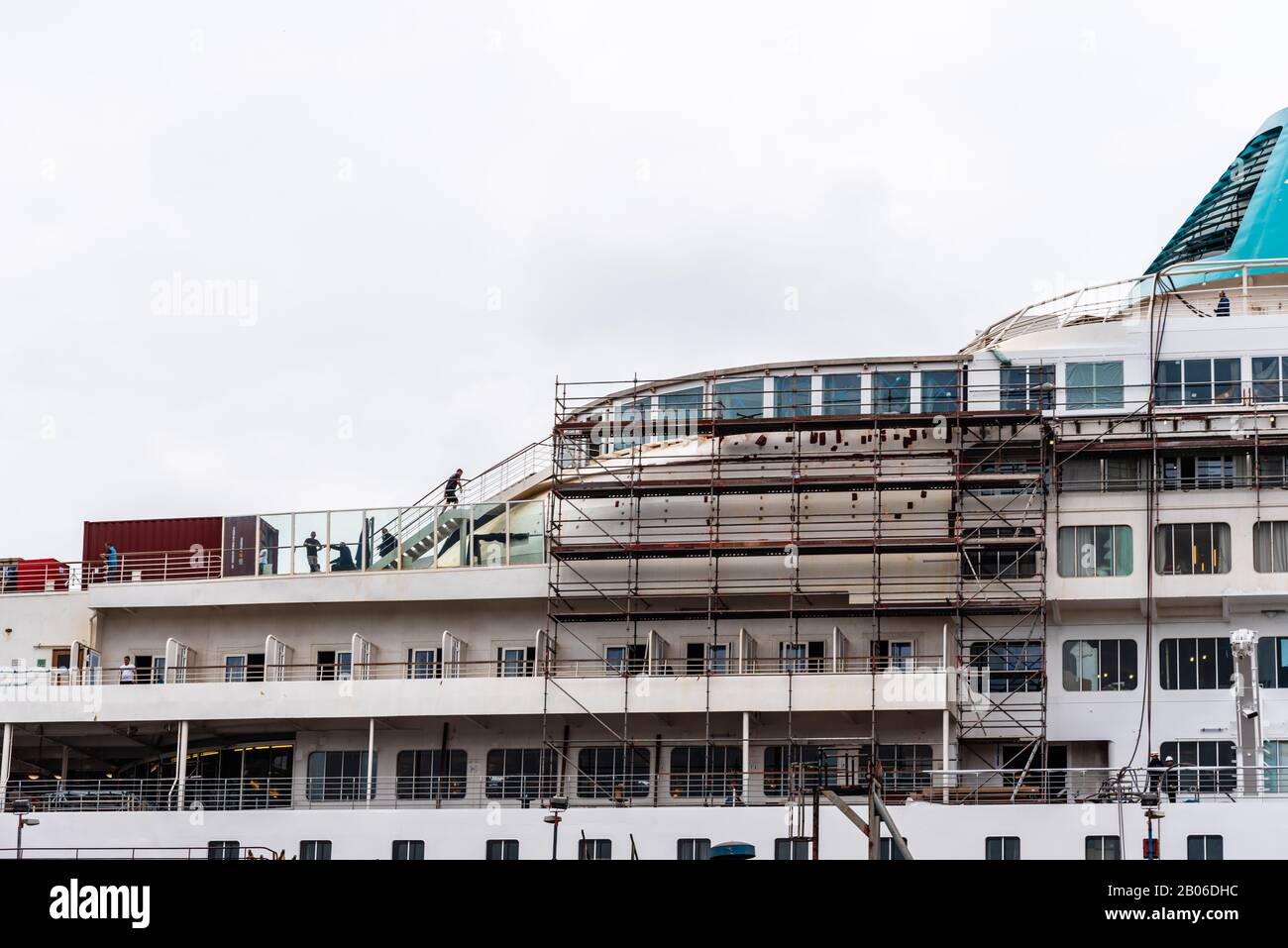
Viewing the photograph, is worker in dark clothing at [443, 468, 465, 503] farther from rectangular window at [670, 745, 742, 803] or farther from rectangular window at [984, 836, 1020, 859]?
rectangular window at [984, 836, 1020, 859]

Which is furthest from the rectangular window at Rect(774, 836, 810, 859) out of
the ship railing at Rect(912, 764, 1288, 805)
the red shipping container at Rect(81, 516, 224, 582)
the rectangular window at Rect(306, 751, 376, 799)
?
the red shipping container at Rect(81, 516, 224, 582)

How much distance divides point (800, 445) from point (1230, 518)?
11124 mm

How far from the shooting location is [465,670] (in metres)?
50.4

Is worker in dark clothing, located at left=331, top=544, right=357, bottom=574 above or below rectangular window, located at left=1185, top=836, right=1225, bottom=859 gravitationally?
above

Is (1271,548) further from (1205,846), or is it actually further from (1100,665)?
(1205,846)

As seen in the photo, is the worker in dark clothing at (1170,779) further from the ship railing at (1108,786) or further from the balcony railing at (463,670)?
the balcony railing at (463,670)

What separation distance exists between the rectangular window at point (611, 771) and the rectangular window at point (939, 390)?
11822 millimetres

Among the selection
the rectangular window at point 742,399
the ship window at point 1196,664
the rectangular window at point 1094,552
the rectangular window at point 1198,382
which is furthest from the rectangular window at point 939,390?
the ship window at point 1196,664

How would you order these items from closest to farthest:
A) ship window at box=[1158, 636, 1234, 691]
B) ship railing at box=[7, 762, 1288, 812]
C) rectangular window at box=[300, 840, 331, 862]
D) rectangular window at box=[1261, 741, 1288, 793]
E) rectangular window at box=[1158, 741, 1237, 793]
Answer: ship railing at box=[7, 762, 1288, 812]
rectangular window at box=[1261, 741, 1288, 793]
rectangular window at box=[1158, 741, 1237, 793]
rectangular window at box=[300, 840, 331, 862]
ship window at box=[1158, 636, 1234, 691]

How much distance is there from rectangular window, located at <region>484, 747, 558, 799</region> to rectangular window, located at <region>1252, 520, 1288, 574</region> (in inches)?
740

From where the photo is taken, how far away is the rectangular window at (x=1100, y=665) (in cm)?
4669

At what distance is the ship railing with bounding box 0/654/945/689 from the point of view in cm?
4809
